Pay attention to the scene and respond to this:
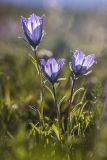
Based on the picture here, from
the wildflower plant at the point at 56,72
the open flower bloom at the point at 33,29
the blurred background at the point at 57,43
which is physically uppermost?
the open flower bloom at the point at 33,29

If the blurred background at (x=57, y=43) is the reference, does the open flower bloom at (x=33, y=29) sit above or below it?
above

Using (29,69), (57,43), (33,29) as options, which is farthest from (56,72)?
(57,43)

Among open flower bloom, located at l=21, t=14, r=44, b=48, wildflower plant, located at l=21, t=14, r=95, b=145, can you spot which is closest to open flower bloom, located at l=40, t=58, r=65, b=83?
wildflower plant, located at l=21, t=14, r=95, b=145

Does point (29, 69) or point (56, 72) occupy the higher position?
point (56, 72)

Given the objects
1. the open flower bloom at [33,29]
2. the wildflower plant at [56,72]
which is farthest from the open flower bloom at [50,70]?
the open flower bloom at [33,29]

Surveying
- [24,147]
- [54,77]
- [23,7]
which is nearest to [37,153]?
[24,147]

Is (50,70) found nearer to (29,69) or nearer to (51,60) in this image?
A: (51,60)

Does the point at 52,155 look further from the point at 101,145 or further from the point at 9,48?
the point at 9,48

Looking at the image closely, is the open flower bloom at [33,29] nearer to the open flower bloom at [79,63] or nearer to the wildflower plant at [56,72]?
the wildflower plant at [56,72]
